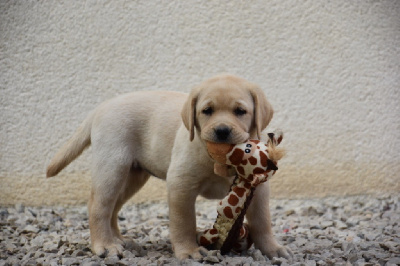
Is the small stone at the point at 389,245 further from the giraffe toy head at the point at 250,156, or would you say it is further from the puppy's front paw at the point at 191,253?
the puppy's front paw at the point at 191,253

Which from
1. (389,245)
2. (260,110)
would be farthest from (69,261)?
(389,245)

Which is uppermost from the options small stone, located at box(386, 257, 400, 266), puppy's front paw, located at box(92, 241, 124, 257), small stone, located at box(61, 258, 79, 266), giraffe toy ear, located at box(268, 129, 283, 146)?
giraffe toy ear, located at box(268, 129, 283, 146)

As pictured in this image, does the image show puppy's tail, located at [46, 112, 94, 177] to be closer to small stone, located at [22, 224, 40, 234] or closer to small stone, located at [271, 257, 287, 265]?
small stone, located at [22, 224, 40, 234]

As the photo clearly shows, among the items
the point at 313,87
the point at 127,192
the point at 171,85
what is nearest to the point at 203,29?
the point at 171,85

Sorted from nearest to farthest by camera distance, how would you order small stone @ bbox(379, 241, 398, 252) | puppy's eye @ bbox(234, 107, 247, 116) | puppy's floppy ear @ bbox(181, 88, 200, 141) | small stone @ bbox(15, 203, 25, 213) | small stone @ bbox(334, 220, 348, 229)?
puppy's eye @ bbox(234, 107, 247, 116) < puppy's floppy ear @ bbox(181, 88, 200, 141) < small stone @ bbox(379, 241, 398, 252) < small stone @ bbox(334, 220, 348, 229) < small stone @ bbox(15, 203, 25, 213)

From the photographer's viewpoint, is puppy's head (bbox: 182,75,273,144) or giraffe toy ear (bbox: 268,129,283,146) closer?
puppy's head (bbox: 182,75,273,144)

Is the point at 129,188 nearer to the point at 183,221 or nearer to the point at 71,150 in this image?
the point at 71,150

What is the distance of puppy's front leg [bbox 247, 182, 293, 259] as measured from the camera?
139 inches

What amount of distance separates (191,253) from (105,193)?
880 mm

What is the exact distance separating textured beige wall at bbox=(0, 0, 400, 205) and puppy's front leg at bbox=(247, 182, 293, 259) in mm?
2450

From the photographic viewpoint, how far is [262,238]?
11.7ft

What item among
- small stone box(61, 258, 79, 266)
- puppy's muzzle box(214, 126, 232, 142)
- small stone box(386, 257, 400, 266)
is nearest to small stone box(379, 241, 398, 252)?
small stone box(386, 257, 400, 266)

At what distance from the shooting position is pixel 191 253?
3.45 metres

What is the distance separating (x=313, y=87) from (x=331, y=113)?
0.38 m
